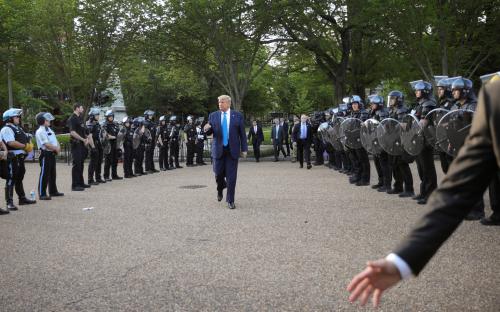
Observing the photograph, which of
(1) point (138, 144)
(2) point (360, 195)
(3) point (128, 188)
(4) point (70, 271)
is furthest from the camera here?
(1) point (138, 144)

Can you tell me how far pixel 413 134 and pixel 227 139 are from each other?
3.49m

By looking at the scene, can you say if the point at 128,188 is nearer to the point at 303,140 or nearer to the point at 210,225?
the point at 210,225

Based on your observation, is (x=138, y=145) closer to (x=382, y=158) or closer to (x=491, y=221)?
(x=382, y=158)

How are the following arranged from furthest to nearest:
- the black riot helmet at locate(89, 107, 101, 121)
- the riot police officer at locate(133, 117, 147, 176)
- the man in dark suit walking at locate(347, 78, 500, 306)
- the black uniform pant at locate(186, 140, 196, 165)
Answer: the black uniform pant at locate(186, 140, 196, 165), the riot police officer at locate(133, 117, 147, 176), the black riot helmet at locate(89, 107, 101, 121), the man in dark suit walking at locate(347, 78, 500, 306)

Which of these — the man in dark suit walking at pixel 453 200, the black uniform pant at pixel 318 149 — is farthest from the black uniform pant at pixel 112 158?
the man in dark suit walking at pixel 453 200

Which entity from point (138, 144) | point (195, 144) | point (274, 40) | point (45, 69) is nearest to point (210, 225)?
point (138, 144)

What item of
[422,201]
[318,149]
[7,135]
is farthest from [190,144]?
[422,201]

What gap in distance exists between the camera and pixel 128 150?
1773 centimetres

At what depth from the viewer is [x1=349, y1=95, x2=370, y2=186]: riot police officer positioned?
1321cm

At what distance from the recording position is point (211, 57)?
27984 millimetres

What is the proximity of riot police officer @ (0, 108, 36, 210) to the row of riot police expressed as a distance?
7.42 metres

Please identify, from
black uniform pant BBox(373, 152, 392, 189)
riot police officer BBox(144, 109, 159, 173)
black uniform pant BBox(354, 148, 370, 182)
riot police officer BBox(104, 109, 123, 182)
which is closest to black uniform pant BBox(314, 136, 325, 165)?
riot police officer BBox(144, 109, 159, 173)

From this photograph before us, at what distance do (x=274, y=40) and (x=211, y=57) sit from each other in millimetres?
3885

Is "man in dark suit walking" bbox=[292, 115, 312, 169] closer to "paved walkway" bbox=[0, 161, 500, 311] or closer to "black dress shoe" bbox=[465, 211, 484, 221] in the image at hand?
"paved walkway" bbox=[0, 161, 500, 311]
